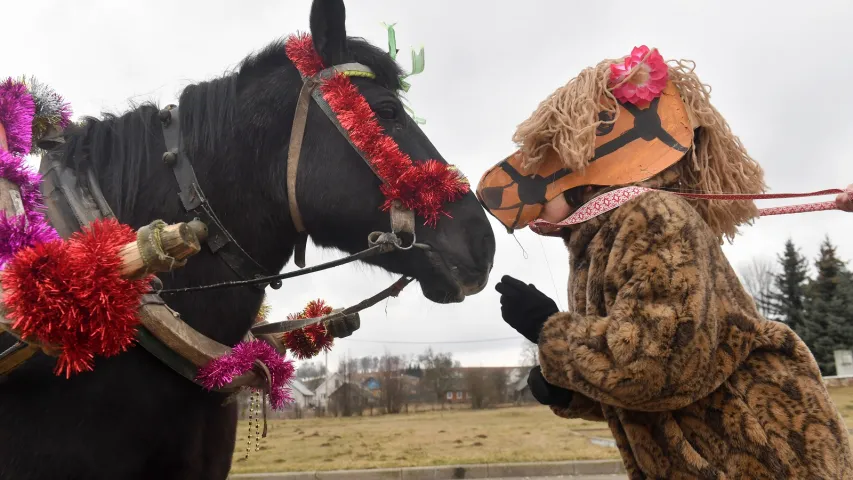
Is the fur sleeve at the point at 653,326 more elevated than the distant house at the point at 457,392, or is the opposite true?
the distant house at the point at 457,392

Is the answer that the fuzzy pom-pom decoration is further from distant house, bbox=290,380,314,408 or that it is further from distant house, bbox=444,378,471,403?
distant house, bbox=444,378,471,403

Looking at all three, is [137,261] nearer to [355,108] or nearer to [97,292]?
[97,292]

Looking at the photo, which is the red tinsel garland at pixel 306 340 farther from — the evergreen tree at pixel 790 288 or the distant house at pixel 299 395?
the evergreen tree at pixel 790 288

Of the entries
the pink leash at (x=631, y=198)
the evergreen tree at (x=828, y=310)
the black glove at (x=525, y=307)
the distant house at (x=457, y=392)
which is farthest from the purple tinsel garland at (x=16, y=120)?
the evergreen tree at (x=828, y=310)

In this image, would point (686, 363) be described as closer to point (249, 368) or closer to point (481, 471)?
point (249, 368)

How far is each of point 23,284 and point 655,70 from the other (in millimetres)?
1824

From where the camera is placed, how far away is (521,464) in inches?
295

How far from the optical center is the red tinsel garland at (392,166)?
196cm

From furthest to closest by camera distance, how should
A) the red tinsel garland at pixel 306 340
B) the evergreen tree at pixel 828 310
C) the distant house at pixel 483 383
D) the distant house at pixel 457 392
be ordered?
the evergreen tree at pixel 828 310 < the distant house at pixel 457 392 < the distant house at pixel 483 383 < the red tinsel garland at pixel 306 340

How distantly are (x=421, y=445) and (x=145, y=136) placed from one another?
8212 millimetres

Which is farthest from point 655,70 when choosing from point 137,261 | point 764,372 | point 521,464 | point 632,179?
point 521,464

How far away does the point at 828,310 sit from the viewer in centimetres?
2934

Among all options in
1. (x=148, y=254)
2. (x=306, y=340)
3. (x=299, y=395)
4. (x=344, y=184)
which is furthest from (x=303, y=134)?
(x=299, y=395)

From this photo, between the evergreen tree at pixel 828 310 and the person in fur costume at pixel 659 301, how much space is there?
32.1 meters
